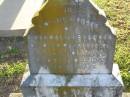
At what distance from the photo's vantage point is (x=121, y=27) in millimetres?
6234

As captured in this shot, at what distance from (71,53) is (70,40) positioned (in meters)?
0.15

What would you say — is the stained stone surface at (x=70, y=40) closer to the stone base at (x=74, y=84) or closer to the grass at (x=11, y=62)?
the stone base at (x=74, y=84)

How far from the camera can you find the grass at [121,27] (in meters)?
5.14

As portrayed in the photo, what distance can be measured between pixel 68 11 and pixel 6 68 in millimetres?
2156

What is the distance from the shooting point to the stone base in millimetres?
3662

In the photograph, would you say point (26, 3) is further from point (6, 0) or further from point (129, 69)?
point (129, 69)

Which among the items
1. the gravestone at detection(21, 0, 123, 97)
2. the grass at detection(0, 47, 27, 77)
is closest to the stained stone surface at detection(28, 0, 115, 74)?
the gravestone at detection(21, 0, 123, 97)

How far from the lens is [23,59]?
5418 mm

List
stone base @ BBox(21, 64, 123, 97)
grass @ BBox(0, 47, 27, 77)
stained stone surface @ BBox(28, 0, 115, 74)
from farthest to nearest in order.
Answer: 1. grass @ BBox(0, 47, 27, 77)
2. stone base @ BBox(21, 64, 123, 97)
3. stained stone surface @ BBox(28, 0, 115, 74)

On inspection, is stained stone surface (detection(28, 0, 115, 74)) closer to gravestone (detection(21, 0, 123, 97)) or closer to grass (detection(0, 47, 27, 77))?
gravestone (detection(21, 0, 123, 97))

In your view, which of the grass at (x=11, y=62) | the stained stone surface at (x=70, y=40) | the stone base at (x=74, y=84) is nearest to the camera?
the stained stone surface at (x=70, y=40)

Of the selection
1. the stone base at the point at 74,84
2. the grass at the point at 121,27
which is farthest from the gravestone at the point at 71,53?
the grass at the point at 121,27

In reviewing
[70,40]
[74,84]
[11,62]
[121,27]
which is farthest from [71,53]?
[121,27]

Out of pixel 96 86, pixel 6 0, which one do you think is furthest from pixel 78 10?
pixel 6 0
